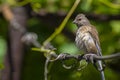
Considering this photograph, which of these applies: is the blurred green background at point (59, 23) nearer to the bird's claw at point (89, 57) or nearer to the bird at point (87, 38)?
the bird at point (87, 38)

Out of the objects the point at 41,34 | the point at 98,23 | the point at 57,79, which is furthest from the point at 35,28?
the point at 57,79

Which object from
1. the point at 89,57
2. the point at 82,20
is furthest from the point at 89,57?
the point at 82,20

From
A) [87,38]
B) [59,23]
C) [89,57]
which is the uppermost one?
[59,23]

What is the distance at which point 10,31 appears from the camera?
185 inches

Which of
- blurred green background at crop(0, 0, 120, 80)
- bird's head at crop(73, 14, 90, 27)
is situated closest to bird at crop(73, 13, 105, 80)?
bird's head at crop(73, 14, 90, 27)

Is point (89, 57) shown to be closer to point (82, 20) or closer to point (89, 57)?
point (89, 57)

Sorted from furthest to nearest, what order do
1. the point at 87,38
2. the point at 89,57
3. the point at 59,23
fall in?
the point at 59,23
the point at 87,38
the point at 89,57

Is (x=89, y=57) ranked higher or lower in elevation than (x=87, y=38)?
lower

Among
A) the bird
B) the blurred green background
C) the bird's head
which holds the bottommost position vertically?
the bird

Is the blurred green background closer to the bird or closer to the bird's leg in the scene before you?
the bird

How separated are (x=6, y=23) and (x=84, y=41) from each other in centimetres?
239

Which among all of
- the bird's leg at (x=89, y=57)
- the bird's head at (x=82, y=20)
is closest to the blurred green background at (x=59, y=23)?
the bird's head at (x=82, y=20)

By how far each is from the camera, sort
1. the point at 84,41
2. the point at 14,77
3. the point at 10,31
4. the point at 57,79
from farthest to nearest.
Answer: the point at 10,31 < the point at 14,77 < the point at 57,79 < the point at 84,41

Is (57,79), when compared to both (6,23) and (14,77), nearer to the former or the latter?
(14,77)
